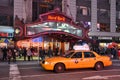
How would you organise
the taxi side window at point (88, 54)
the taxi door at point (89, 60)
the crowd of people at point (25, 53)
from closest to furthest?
the taxi door at point (89, 60)
the taxi side window at point (88, 54)
the crowd of people at point (25, 53)

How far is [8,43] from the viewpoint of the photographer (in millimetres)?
37750

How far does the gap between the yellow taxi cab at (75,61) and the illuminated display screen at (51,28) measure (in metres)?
13.5

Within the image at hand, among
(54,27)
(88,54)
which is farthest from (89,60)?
(54,27)

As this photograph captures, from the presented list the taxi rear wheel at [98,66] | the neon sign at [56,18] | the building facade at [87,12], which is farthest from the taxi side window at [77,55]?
the building facade at [87,12]

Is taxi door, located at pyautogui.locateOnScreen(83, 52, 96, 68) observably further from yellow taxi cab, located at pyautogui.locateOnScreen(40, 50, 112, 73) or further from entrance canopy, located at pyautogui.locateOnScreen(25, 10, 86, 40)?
entrance canopy, located at pyautogui.locateOnScreen(25, 10, 86, 40)

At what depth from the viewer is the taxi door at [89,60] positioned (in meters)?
19.8

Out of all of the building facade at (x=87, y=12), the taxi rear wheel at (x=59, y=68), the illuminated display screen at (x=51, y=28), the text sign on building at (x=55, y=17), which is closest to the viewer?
the taxi rear wheel at (x=59, y=68)

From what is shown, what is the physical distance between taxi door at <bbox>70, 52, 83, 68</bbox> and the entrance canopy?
1378 cm

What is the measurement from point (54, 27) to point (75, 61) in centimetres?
1489

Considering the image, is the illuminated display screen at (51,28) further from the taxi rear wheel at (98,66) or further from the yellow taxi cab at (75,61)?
the taxi rear wheel at (98,66)

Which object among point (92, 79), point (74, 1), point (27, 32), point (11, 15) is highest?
point (74, 1)

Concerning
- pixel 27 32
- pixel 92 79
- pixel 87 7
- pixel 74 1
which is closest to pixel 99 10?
pixel 87 7

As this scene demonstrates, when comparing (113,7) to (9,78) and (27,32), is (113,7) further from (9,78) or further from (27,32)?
(9,78)

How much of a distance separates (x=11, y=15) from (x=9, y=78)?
24.7 m
